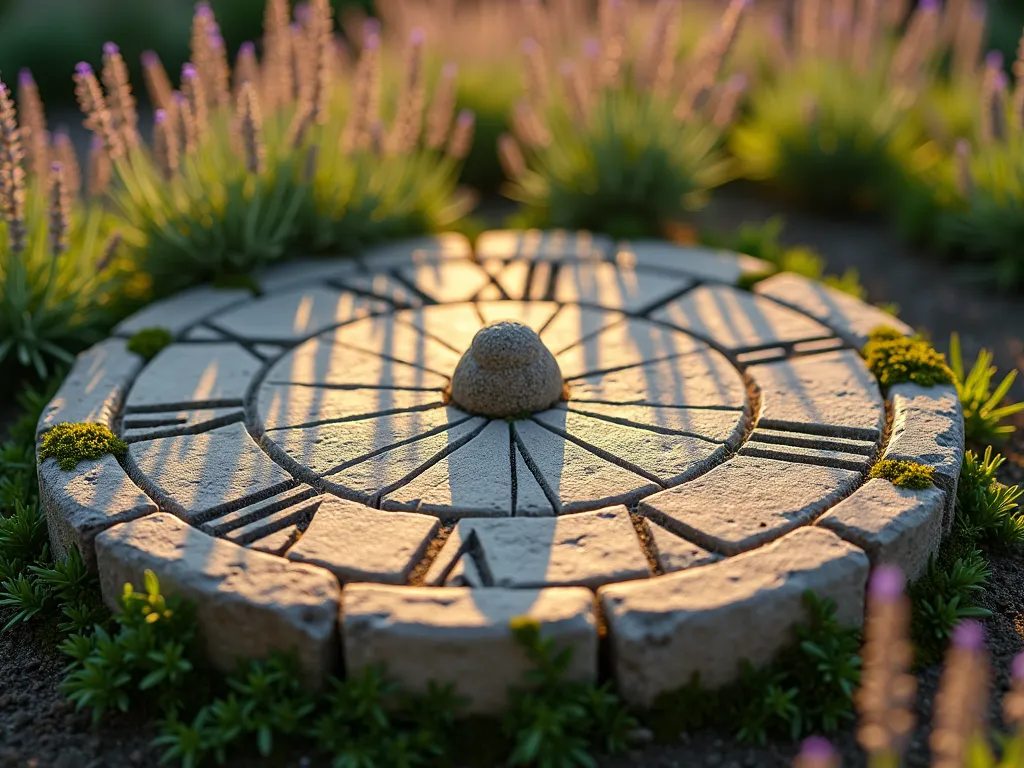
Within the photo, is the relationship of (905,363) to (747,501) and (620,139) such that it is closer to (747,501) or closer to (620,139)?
(747,501)

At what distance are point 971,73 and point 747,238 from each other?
8.24 feet

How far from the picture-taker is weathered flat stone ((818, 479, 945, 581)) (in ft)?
9.95

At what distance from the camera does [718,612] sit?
2.75 meters

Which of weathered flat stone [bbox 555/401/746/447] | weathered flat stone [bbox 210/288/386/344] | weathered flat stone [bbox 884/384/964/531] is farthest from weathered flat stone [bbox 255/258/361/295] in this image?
weathered flat stone [bbox 884/384/964/531]

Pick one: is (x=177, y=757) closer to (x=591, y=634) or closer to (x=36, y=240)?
(x=591, y=634)

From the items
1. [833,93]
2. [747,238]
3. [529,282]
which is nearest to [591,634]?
[529,282]

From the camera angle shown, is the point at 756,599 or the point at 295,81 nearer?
the point at 756,599

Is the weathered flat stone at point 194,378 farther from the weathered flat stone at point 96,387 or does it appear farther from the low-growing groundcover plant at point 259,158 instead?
the low-growing groundcover plant at point 259,158

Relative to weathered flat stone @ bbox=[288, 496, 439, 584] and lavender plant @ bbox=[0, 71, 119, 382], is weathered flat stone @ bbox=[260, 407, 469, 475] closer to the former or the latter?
weathered flat stone @ bbox=[288, 496, 439, 584]

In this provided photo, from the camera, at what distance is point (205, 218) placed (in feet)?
16.2

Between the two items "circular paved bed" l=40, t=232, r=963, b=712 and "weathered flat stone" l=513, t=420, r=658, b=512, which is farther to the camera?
"weathered flat stone" l=513, t=420, r=658, b=512

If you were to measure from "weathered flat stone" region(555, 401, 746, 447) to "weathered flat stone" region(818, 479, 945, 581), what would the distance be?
0.52m

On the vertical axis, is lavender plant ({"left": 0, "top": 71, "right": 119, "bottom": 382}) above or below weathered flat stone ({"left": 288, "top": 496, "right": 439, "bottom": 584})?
above

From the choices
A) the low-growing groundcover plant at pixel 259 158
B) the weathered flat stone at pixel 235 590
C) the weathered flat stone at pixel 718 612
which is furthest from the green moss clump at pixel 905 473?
the low-growing groundcover plant at pixel 259 158
